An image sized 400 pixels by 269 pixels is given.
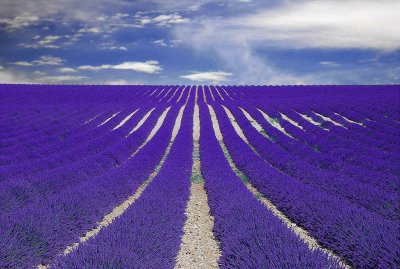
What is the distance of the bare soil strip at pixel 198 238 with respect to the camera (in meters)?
5.75

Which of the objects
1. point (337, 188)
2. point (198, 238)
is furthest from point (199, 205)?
Answer: point (337, 188)

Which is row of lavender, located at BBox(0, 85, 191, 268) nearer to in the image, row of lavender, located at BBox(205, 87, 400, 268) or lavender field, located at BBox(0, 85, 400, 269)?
lavender field, located at BBox(0, 85, 400, 269)

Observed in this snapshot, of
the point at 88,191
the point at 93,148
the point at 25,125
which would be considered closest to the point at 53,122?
the point at 25,125

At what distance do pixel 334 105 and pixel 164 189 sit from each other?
72.9 feet

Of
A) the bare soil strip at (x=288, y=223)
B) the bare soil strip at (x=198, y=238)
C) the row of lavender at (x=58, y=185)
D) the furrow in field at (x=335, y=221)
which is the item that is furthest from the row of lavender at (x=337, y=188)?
the row of lavender at (x=58, y=185)

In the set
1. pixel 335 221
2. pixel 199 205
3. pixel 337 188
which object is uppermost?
pixel 335 221

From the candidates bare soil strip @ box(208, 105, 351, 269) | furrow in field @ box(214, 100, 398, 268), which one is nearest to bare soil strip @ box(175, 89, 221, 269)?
bare soil strip @ box(208, 105, 351, 269)

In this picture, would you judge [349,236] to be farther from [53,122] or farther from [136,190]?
[53,122]

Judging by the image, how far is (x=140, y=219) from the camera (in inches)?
238

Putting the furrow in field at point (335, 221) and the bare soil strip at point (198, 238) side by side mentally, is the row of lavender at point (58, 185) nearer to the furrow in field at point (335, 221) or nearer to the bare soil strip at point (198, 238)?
the bare soil strip at point (198, 238)

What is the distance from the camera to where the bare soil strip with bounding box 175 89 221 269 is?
18.9 ft

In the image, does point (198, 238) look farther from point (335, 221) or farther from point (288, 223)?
point (335, 221)

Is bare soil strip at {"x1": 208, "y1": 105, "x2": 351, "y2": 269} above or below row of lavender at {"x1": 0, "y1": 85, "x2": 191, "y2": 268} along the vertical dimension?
below

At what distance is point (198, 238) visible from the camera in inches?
264
